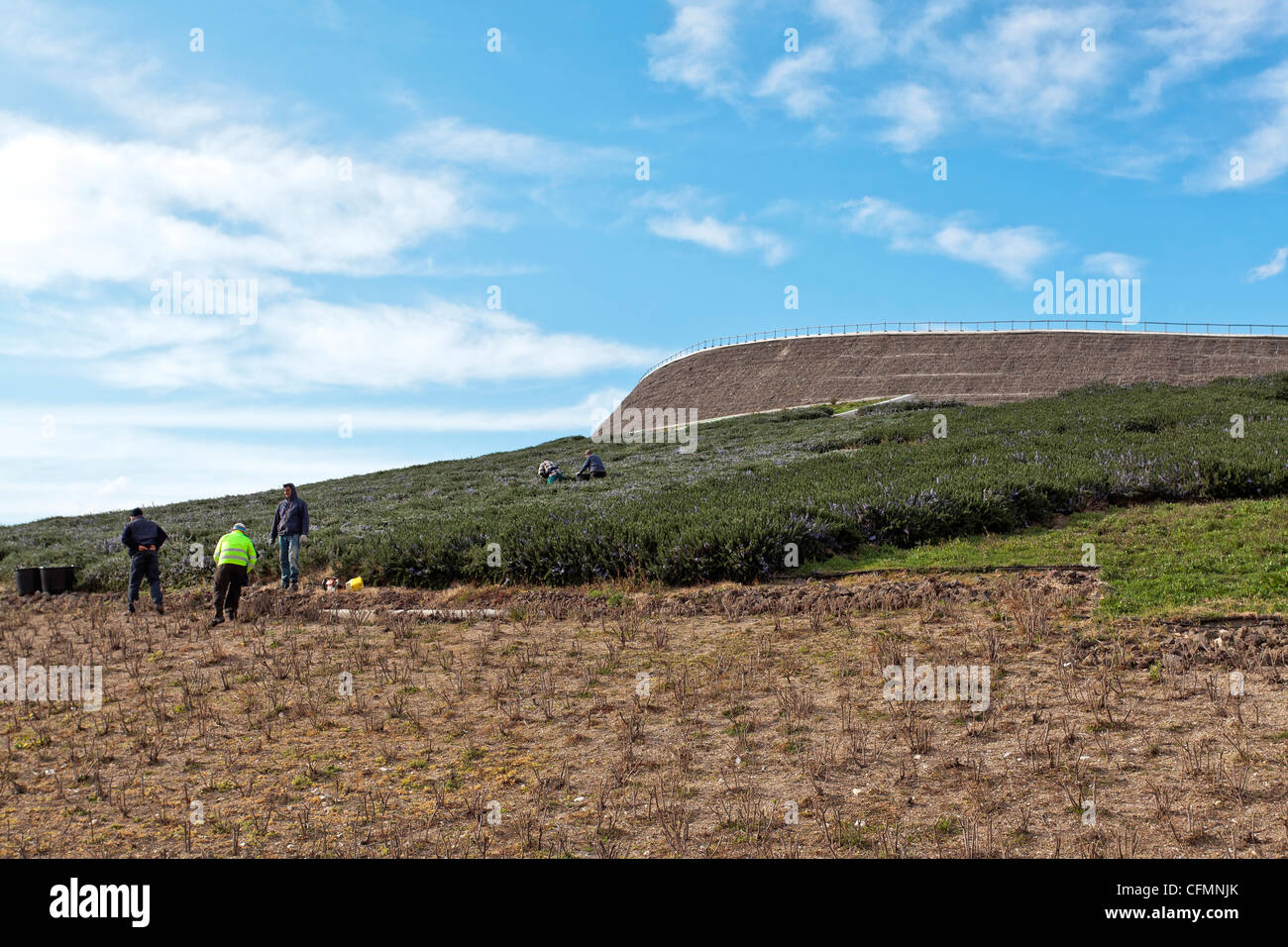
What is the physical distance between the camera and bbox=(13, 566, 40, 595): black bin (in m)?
19.5

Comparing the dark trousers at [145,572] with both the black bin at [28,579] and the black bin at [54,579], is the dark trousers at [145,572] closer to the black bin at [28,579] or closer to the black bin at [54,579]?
the black bin at [54,579]

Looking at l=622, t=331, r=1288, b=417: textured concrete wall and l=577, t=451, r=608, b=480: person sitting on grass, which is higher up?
l=622, t=331, r=1288, b=417: textured concrete wall

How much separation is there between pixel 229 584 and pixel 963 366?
68836 millimetres

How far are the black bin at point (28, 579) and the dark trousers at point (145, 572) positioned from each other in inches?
198

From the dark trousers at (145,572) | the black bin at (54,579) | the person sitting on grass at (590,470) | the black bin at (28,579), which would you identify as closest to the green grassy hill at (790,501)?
the black bin at (54,579)

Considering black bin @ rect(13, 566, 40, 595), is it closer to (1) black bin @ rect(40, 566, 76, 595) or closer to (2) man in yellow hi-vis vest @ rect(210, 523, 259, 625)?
(1) black bin @ rect(40, 566, 76, 595)

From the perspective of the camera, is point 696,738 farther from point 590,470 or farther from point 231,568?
point 590,470

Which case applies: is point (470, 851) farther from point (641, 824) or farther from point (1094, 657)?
point (1094, 657)

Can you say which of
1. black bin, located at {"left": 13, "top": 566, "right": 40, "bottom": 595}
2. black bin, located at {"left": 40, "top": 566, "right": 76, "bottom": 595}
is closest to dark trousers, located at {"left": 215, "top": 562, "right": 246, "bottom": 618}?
black bin, located at {"left": 40, "top": 566, "right": 76, "bottom": 595}

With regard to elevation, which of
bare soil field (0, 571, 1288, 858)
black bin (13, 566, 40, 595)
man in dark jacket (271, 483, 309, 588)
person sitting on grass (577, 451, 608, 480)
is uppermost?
person sitting on grass (577, 451, 608, 480)

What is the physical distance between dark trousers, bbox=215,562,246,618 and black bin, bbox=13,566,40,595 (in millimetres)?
8300

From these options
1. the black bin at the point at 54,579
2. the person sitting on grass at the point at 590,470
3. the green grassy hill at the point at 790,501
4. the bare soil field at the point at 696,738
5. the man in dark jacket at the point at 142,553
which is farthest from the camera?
the person sitting on grass at the point at 590,470

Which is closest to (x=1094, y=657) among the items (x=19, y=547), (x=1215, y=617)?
(x=1215, y=617)

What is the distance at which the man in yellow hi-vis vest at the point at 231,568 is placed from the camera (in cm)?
1412
